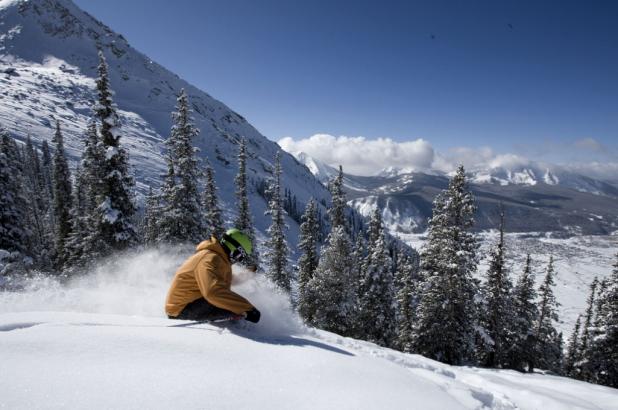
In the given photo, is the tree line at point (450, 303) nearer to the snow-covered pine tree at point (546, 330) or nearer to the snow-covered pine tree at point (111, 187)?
the snow-covered pine tree at point (546, 330)

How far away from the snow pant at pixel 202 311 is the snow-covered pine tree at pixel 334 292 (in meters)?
20.8

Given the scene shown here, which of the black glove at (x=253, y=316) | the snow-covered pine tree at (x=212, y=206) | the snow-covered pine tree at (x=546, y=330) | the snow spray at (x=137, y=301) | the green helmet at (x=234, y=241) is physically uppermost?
the snow-covered pine tree at (x=212, y=206)

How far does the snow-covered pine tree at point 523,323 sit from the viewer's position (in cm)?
2844

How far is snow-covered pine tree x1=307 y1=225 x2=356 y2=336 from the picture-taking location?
84.4ft

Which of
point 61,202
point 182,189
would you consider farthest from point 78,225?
point 182,189

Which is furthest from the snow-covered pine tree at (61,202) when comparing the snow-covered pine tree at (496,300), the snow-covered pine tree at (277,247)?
the snow-covered pine tree at (496,300)

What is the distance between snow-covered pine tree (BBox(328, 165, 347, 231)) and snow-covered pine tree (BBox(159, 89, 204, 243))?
13758mm

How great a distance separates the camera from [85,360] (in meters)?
3.46

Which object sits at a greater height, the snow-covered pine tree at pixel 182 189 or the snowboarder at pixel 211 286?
the snow-covered pine tree at pixel 182 189

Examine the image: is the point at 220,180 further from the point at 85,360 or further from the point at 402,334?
the point at 85,360

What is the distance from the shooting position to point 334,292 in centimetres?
2588

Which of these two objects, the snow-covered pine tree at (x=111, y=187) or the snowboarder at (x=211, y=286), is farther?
the snow-covered pine tree at (x=111, y=187)

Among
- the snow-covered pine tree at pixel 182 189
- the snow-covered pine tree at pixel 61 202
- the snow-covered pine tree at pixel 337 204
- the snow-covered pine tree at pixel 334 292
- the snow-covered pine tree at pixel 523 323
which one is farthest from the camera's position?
the snow-covered pine tree at pixel 61 202

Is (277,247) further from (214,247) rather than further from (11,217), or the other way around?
(214,247)
